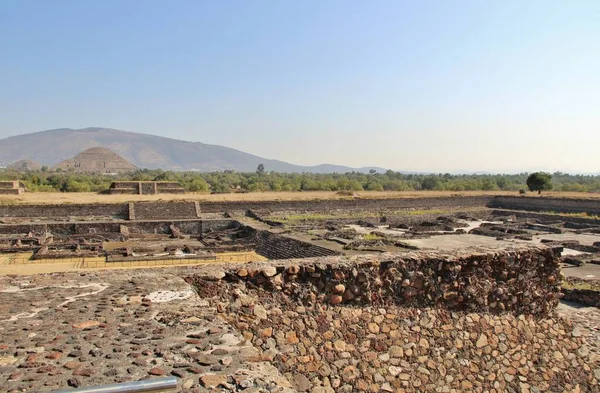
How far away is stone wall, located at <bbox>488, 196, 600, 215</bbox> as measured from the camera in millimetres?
35125

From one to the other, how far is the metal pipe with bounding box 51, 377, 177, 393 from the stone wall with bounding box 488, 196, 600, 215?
126 ft

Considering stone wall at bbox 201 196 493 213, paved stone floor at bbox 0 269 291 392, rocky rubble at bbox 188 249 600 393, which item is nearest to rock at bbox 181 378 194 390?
paved stone floor at bbox 0 269 291 392

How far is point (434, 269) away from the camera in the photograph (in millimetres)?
6113

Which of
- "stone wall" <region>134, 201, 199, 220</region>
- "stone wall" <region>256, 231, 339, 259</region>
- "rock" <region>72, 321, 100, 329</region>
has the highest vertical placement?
"rock" <region>72, 321, 100, 329</region>

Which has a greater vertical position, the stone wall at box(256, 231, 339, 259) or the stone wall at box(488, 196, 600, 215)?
the stone wall at box(488, 196, 600, 215)

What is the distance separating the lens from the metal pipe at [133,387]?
225 centimetres

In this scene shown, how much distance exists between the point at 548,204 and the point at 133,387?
41064mm

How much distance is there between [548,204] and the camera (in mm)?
38062

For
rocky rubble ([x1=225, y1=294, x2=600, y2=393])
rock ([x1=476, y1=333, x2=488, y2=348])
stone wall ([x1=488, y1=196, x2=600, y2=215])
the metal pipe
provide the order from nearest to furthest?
the metal pipe, rocky rubble ([x1=225, y1=294, x2=600, y2=393]), rock ([x1=476, y1=333, x2=488, y2=348]), stone wall ([x1=488, y1=196, x2=600, y2=215])

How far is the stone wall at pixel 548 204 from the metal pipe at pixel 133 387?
38.4 meters

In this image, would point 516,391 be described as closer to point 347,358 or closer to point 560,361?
point 560,361

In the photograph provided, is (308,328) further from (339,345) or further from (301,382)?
(301,382)

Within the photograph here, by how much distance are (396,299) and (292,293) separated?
1.32 m

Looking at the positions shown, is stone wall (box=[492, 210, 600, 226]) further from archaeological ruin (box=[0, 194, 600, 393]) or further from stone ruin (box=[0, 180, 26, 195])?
stone ruin (box=[0, 180, 26, 195])
